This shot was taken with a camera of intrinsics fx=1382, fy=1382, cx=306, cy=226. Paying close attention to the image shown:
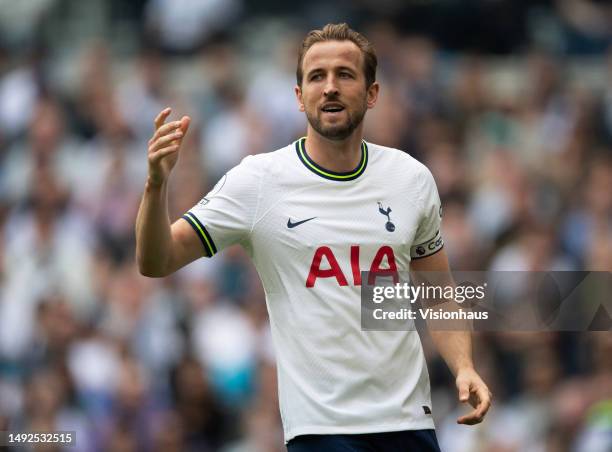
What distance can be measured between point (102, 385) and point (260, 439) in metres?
1.58

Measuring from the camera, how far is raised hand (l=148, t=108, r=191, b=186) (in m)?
5.27

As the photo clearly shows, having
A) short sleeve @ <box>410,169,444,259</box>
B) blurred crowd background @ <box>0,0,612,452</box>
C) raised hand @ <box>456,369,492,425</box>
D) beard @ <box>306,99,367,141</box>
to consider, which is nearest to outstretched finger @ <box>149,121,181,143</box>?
beard @ <box>306,99,367,141</box>

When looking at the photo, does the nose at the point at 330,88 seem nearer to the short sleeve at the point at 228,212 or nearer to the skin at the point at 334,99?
the skin at the point at 334,99

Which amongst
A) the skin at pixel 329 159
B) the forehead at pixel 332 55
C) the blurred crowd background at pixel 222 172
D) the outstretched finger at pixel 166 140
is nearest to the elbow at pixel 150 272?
the skin at pixel 329 159

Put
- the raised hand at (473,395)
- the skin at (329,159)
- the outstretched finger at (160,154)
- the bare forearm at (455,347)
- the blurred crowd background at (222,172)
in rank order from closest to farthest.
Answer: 1. the outstretched finger at (160,154)
2. the skin at (329,159)
3. the raised hand at (473,395)
4. the bare forearm at (455,347)
5. the blurred crowd background at (222,172)

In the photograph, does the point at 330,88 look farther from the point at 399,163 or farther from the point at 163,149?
the point at 163,149

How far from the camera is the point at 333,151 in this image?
588cm

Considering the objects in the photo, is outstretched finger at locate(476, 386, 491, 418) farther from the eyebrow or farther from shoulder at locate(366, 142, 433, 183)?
the eyebrow

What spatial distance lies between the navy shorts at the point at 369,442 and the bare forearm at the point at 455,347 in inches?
13.6

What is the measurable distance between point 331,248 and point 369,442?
81 cm

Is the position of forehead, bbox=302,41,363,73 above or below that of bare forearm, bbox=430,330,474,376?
above

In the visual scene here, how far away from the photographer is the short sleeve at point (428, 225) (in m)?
5.98

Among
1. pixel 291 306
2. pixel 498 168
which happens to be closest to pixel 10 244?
pixel 498 168

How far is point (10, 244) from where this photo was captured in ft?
41.2
